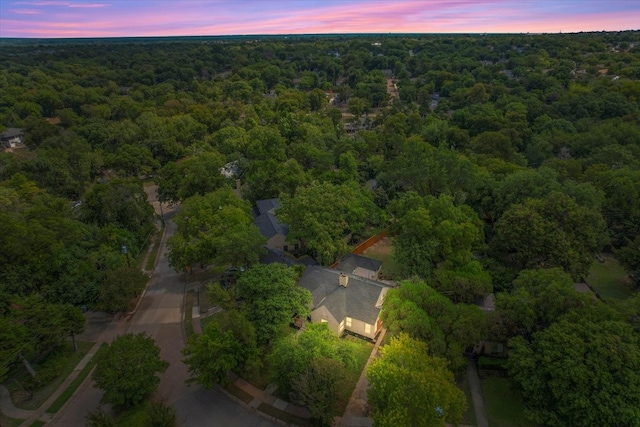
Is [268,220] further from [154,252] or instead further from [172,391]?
[172,391]

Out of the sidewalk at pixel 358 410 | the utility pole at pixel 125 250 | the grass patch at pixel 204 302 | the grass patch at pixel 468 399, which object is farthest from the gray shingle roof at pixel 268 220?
the grass patch at pixel 468 399

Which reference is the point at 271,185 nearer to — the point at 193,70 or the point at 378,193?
the point at 378,193

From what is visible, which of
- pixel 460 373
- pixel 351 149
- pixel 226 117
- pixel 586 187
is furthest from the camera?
pixel 226 117

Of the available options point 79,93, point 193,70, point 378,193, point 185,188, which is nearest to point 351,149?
point 378,193

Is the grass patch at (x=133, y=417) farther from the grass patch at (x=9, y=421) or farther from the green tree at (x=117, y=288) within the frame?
the green tree at (x=117, y=288)

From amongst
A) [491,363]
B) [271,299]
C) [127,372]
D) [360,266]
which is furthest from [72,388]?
[491,363]

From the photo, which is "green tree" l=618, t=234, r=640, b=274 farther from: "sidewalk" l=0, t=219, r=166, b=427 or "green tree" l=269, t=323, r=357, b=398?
"sidewalk" l=0, t=219, r=166, b=427

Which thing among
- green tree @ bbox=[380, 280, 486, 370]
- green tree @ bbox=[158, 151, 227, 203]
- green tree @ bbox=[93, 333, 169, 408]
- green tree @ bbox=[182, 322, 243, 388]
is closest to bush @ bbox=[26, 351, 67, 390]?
green tree @ bbox=[93, 333, 169, 408]
